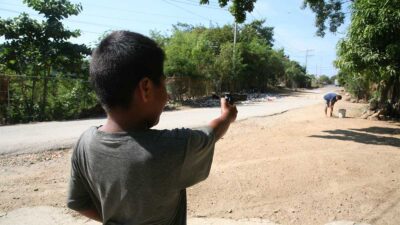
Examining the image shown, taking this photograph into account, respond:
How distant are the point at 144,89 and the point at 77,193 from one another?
534 mm

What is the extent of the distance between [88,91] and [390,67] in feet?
35.9

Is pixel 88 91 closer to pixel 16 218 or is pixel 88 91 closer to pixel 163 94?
pixel 16 218

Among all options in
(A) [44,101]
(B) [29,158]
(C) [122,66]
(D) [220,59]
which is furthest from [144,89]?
(D) [220,59]

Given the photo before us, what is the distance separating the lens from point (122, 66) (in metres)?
1.20

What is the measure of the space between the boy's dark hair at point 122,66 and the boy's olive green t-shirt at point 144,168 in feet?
0.43

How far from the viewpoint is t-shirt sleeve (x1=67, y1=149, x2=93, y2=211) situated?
1417 mm

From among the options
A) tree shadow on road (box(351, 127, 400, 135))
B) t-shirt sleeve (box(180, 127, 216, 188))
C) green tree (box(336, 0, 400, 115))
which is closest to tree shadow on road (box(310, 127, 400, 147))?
tree shadow on road (box(351, 127, 400, 135))

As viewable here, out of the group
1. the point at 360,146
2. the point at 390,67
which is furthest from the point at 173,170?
the point at 390,67

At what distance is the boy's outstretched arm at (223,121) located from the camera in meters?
1.38

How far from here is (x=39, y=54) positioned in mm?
13953

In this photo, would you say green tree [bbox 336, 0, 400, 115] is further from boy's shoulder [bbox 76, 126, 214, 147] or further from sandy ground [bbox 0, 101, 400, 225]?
boy's shoulder [bbox 76, 126, 214, 147]

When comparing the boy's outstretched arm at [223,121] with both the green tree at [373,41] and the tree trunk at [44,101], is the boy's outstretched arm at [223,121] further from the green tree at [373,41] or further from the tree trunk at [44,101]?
the tree trunk at [44,101]

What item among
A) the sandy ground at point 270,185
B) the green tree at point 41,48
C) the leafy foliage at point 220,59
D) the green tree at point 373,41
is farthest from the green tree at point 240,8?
the leafy foliage at point 220,59

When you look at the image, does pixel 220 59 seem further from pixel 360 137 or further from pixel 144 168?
pixel 144 168
